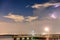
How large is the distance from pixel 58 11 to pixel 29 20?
39 centimetres

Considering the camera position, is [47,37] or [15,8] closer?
[47,37]

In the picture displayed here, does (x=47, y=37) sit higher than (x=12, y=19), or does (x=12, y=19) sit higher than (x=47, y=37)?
(x=12, y=19)

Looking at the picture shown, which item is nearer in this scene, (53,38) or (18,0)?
(53,38)

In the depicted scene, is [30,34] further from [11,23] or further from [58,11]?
[58,11]

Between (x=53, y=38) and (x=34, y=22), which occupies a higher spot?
(x=34, y=22)

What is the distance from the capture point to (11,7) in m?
1.73

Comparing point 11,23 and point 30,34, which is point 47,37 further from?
point 11,23

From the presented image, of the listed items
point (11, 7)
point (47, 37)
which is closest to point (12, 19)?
point (11, 7)

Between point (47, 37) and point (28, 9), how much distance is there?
0.43 metres

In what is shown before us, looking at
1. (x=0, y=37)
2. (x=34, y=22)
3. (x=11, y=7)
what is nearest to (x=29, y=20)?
(x=34, y=22)

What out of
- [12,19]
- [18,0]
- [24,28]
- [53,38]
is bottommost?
[53,38]

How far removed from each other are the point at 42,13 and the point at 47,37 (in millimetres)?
314

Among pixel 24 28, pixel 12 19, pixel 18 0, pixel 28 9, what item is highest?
pixel 18 0

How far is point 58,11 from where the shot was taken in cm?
165
